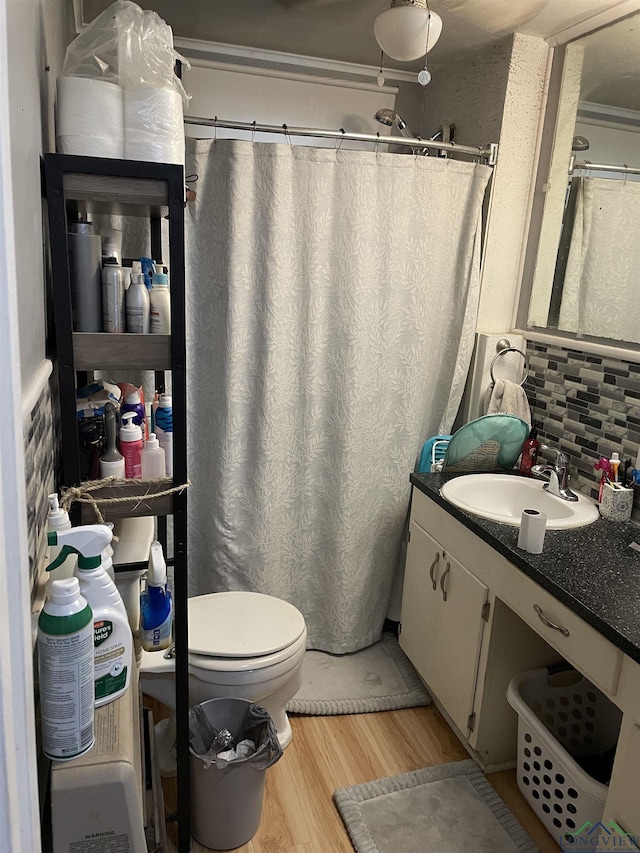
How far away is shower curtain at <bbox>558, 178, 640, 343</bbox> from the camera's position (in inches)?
72.7

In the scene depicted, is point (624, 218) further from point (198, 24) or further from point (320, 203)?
point (198, 24)

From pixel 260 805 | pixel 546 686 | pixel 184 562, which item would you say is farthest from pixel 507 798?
pixel 184 562

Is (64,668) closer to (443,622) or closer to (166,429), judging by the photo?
(166,429)

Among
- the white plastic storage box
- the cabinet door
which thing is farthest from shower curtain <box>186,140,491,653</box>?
the white plastic storage box

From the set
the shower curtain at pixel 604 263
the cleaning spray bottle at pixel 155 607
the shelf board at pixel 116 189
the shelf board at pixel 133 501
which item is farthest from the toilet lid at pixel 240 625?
the shower curtain at pixel 604 263

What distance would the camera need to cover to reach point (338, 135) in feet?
6.46

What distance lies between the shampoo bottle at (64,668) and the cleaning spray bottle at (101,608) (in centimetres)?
9

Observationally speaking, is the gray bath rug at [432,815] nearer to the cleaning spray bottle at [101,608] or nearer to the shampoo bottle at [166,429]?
the cleaning spray bottle at [101,608]

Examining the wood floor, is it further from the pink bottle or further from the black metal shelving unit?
the pink bottle

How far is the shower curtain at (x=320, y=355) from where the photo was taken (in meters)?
2.05

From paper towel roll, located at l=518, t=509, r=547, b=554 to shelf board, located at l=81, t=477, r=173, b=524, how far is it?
90 cm

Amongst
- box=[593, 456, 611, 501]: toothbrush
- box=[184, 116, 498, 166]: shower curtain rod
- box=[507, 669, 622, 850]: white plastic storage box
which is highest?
box=[184, 116, 498, 166]: shower curtain rod

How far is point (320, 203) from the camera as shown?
81.1 inches

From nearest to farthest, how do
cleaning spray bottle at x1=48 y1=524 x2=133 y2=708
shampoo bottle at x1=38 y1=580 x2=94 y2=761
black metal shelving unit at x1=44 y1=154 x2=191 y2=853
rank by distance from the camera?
shampoo bottle at x1=38 y1=580 x2=94 y2=761
cleaning spray bottle at x1=48 y1=524 x2=133 y2=708
black metal shelving unit at x1=44 y1=154 x2=191 y2=853
